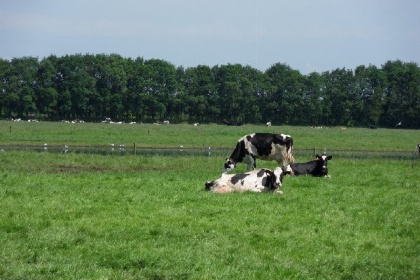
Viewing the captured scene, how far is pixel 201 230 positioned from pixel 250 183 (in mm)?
6450

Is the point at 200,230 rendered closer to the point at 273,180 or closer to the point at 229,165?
the point at 273,180

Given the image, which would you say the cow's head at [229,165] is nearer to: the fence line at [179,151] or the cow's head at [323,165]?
the cow's head at [323,165]

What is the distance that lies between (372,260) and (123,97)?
378ft

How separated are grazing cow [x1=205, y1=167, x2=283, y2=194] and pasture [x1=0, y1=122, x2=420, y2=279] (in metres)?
0.56

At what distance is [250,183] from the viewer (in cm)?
1955

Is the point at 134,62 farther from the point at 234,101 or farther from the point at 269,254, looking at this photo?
the point at 269,254

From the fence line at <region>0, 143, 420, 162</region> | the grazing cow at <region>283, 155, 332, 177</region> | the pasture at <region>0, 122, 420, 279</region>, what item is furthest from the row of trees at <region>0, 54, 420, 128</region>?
the pasture at <region>0, 122, 420, 279</region>

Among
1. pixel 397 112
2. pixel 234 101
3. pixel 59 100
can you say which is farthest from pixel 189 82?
pixel 397 112

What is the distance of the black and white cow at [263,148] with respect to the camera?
27.7 meters

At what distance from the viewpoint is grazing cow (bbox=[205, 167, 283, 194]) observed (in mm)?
19109

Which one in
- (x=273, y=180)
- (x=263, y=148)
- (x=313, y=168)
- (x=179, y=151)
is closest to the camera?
(x=273, y=180)

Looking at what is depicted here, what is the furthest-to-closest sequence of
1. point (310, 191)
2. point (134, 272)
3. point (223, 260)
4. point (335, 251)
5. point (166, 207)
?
point (310, 191) → point (166, 207) → point (335, 251) → point (223, 260) → point (134, 272)

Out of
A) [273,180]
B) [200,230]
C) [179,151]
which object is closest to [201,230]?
[200,230]

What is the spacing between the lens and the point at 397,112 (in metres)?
123
